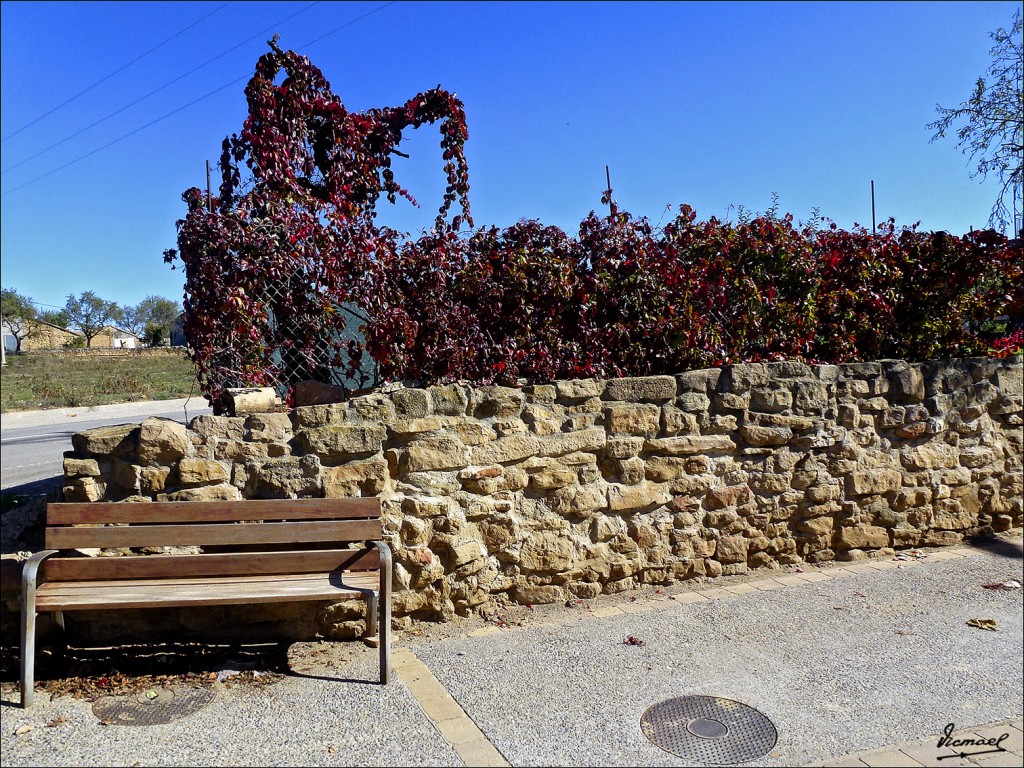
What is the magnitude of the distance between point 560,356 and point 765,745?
2349 millimetres

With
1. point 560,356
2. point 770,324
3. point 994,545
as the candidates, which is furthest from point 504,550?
point 994,545

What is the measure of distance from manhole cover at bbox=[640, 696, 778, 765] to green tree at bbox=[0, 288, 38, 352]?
3666 mm

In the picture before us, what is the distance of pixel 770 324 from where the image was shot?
533 centimetres

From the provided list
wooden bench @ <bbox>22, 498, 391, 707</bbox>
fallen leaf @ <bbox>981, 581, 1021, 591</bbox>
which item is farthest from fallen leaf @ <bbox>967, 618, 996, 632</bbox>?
wooden bench @ <bbox>22, 498, 391, 707</bbox>

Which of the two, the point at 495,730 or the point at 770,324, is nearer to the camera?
the point at 495,730

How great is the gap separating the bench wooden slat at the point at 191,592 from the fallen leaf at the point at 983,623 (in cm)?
316

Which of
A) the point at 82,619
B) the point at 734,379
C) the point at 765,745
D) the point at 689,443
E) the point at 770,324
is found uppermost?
the point at 770,324

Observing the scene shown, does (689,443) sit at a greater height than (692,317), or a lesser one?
lesser

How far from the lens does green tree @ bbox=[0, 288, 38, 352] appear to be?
166 inches

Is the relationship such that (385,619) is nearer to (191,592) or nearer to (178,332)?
(191,592)

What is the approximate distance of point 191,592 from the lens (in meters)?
3.49

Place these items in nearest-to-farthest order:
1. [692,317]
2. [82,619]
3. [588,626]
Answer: [82,619], [588,626], [692,317]

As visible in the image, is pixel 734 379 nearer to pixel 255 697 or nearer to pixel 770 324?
pixel 770 324

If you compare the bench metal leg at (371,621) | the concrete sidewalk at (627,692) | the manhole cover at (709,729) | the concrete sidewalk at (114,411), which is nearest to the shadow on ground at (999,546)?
the concrete sidewalk at (627,692)
